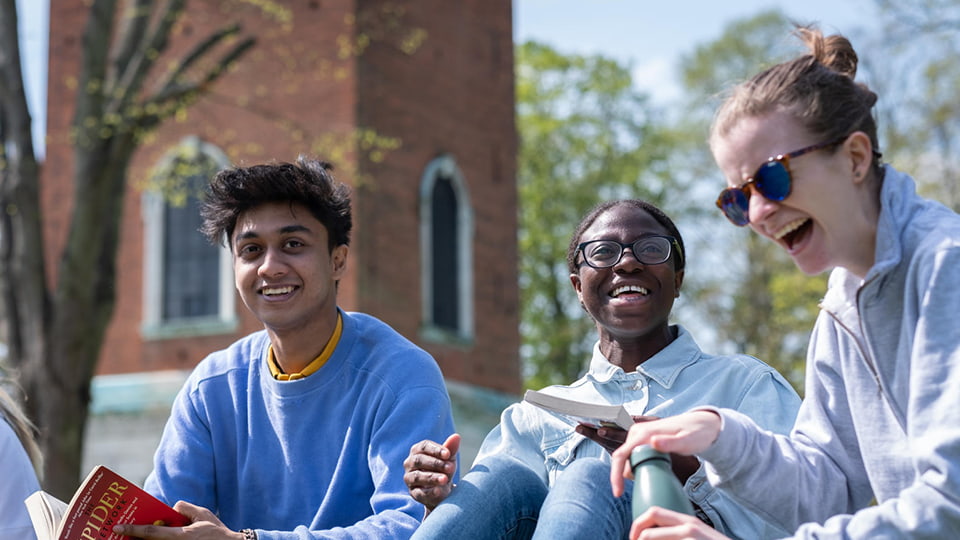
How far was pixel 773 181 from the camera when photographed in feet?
7.85

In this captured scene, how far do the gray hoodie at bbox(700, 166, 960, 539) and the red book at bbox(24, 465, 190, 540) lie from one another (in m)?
1.48

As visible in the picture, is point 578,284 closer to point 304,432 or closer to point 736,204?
point 304,432

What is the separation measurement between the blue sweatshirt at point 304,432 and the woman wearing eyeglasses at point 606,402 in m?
0.23

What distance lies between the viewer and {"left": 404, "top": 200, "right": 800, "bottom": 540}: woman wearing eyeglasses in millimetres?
2926

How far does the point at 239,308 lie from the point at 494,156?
16.9 ft

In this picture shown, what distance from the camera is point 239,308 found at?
1803 cm

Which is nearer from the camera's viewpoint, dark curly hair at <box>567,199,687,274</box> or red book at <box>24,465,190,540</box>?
red book at <box>24,465,190,540</box>

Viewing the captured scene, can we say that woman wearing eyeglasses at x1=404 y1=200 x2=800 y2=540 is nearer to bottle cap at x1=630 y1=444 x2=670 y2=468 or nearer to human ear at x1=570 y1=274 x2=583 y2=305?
human ear at x1=570 y1=274 x2=583 y2=305

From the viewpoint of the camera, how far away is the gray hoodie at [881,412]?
2168mm

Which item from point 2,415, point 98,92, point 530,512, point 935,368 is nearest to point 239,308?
point 98,92

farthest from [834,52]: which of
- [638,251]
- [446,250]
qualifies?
[446,250]

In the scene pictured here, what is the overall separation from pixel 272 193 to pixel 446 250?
51.7 feet

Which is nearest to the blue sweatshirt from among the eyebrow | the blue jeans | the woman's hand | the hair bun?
the eyebrow

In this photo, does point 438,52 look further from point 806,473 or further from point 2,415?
point 806,473
